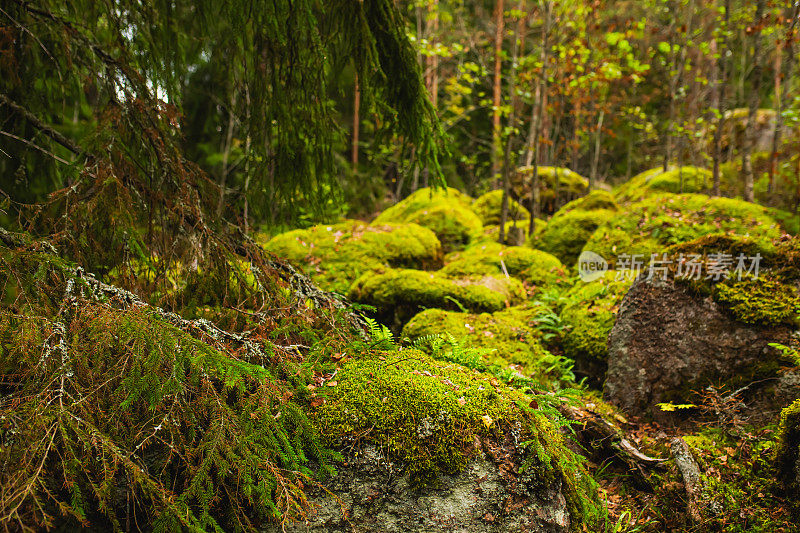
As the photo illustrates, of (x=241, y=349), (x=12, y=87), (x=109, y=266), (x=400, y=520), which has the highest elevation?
(x=12, y=87)

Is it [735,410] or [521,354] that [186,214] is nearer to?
[521,354]

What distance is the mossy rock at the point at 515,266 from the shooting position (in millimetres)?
6656

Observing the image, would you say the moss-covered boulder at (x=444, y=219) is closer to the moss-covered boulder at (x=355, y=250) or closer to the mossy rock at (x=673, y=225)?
the moss-covered boulder at (x=355, y=250)

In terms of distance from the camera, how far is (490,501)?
2168 mm

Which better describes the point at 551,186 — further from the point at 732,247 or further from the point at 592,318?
the point at 732,247

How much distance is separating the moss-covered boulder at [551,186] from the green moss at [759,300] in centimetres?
866

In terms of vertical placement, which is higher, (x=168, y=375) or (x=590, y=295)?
(x=168, y=375)

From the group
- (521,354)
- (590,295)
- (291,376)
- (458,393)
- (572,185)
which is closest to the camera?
(291,376)

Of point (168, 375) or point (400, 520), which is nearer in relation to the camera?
point (168, 375)

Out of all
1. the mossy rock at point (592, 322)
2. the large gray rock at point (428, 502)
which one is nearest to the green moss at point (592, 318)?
the mossy rock at point (592, 322)

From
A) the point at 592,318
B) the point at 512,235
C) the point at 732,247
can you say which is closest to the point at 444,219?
the point at 512,235

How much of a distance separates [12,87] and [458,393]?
358cm

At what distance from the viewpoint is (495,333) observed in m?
4.71

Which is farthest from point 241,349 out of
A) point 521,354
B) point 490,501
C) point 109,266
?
point 521,354
